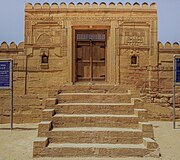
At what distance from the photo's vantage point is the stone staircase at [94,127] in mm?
5673

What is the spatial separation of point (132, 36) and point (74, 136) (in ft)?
21.2

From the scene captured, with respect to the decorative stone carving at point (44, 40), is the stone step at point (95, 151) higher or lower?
lower

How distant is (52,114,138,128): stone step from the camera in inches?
259

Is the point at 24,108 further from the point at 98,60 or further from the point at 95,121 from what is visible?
the point at 95,121

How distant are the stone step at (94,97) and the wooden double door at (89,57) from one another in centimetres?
368

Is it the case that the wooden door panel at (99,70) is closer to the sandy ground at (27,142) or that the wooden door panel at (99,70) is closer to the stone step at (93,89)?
the stone step at (93,89)

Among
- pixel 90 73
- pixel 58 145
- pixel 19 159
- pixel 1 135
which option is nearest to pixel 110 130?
pixel 58 145

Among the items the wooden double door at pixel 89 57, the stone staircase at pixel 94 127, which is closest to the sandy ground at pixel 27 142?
the stone staircase at pixel 94 127

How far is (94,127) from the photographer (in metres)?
6.56

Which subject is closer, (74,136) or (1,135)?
(74,136)

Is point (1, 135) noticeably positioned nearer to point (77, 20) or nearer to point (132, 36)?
point (77, 20)


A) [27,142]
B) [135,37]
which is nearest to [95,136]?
[27,142]

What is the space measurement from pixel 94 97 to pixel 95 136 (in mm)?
1765

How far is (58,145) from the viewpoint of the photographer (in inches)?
231
